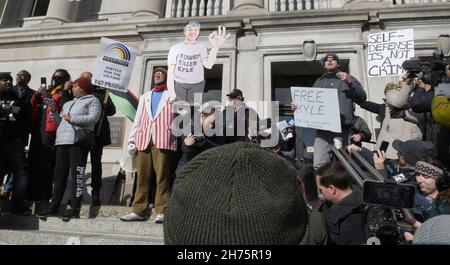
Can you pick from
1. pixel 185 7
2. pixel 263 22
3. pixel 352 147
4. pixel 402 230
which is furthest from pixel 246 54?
pixel 402 230

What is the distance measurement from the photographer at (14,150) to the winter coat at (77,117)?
0.57m

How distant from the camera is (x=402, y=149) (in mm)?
4051

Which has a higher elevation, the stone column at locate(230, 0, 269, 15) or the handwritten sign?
the stone column at locate(230, 0, 269, 15)

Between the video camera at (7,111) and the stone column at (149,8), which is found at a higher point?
the stone column at (149,8)

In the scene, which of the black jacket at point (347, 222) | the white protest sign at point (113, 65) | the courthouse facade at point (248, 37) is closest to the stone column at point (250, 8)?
the courthouse facade at point (248, 37)

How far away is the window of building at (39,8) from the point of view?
13.1 meters

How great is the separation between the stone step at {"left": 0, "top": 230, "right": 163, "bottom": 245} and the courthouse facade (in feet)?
15.8

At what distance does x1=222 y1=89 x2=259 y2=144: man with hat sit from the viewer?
184 inches

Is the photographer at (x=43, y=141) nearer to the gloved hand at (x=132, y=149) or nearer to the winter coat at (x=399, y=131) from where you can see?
the gloved hand at (x=132, y=149)

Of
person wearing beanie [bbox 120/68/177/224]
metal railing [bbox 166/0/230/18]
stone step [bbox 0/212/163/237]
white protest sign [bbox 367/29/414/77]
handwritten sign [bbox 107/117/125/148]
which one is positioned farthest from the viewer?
metal railing [bbox 166/0/230/18]

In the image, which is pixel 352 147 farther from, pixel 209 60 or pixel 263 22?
pixel 263 22

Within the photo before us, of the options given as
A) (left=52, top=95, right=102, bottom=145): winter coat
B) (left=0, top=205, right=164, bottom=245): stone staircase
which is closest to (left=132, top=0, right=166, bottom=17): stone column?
(left=52, top=95, right=102, bottom=145): winter coat

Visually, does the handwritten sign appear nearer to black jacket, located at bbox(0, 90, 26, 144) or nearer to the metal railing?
the metal railing

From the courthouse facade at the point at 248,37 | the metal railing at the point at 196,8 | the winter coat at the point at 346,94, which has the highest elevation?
the metal railing at the point at 196,8
